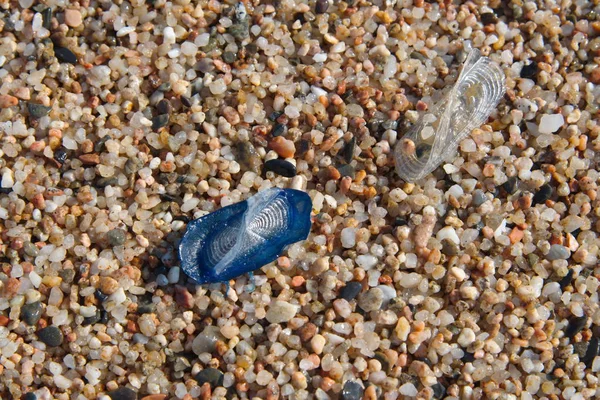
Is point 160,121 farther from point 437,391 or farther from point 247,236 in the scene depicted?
point 437,391

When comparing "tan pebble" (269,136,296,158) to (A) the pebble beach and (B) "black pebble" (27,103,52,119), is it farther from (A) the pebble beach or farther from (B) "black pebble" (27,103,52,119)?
(B) "black pebble" (27,103,52,119)

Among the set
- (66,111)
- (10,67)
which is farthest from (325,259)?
(10,67)

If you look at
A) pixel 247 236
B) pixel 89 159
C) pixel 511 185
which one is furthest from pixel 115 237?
pixel 511 185

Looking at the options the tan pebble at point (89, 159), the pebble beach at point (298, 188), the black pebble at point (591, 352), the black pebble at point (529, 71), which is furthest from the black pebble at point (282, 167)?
the black pebble at point (591, 352)

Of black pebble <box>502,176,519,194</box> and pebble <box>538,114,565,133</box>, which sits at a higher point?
pebble <box>538,114,565,133</box>

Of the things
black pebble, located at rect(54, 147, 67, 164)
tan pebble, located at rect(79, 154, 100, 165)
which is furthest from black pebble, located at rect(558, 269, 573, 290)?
black pebble, located at rect(54, 147, 67, 164)

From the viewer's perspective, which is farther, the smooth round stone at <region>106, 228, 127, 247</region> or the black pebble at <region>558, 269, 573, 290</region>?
the black pebble at <region>558, 269, 573, 290</region>
